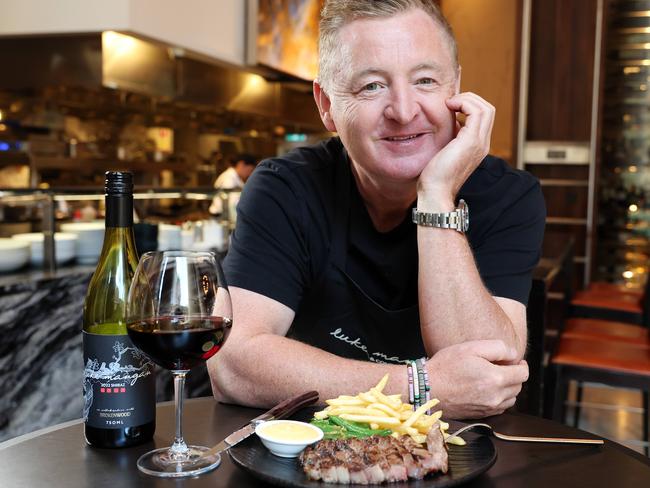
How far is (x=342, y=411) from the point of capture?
969mm

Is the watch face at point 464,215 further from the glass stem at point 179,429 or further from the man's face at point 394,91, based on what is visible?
the glass stem at point 179,429

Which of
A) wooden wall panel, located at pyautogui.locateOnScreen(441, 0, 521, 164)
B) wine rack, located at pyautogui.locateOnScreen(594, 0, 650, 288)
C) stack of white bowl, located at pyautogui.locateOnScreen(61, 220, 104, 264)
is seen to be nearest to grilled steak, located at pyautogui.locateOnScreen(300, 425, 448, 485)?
stack of white bowl, located at pyautogui.locateOnScreen(61, 220, 104, 264)

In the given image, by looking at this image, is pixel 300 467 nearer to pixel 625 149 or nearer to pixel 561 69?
pixel 561 69

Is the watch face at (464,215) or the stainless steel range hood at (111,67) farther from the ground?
the stainless steel range hood at (111,67)

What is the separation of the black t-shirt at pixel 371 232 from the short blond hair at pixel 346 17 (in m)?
0.23

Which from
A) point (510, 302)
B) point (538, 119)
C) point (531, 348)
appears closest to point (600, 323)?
point (531, 348)

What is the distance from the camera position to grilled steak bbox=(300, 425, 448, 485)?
2.59 ft

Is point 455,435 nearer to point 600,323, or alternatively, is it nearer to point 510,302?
point 510,302

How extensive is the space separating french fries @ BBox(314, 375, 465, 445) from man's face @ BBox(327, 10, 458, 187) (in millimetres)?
641

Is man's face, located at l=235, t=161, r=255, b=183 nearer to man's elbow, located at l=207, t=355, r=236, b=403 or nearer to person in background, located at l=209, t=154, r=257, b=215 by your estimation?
person in background, located at l=209, t=154, r=257, b=215

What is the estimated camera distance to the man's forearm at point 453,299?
1.37m

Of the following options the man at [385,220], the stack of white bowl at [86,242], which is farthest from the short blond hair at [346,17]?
the stack of white bowl at [86,242]

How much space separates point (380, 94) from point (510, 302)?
0.50 m

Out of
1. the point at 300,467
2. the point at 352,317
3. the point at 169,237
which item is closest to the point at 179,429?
the point at 300,467
